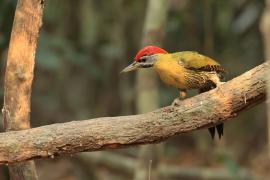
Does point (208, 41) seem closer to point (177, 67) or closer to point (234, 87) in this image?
point (177, 67)

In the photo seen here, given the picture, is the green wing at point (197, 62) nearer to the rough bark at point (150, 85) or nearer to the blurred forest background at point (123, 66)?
the rough bark at point (150, 85)

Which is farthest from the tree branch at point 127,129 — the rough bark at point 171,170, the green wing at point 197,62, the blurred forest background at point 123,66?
the rough bark at point 171,170

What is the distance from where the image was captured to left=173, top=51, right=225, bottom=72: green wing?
13.0ft

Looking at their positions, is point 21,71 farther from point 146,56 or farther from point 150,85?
point 150,85

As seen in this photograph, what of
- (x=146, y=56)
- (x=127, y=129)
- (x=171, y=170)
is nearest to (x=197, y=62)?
(x=146, y=56)

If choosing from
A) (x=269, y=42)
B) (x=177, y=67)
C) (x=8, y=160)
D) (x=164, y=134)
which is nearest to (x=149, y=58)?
(x=177, y=67)

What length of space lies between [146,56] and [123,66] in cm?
380

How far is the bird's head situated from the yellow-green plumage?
4 centimetres

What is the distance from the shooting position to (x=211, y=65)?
3953 millimetres

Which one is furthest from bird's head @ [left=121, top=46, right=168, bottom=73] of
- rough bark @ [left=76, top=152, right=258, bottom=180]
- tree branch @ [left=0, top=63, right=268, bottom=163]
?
rough bark @ [left=76, top=152, right=258, bottom=180]

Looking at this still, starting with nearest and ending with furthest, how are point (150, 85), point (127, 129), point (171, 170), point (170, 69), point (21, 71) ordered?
point (127, 129) < point (21, 71) < point (170, 69) < point (150, 85) < point (171, 170)

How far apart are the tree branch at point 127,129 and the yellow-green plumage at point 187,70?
1.72 ft

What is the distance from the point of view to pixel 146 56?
3938 millimetres

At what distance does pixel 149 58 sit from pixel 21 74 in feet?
2.48
